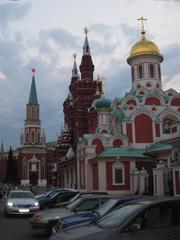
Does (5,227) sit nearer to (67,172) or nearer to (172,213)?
(172,213)

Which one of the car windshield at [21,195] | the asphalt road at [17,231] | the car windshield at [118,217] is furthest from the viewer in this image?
the car windshield at [21,195]

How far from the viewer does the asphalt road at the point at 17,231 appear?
36.8 ft

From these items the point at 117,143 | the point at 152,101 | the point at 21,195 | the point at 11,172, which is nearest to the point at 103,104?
the point at 152,101

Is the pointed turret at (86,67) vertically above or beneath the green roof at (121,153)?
above

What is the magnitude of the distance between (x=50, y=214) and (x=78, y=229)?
16.0ft

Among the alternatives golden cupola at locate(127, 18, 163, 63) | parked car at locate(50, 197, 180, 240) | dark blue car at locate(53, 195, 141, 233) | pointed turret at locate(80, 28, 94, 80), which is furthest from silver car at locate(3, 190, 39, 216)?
pointed turret at locate(80, 28, 94, 80)

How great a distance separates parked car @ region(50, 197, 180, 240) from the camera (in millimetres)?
5922

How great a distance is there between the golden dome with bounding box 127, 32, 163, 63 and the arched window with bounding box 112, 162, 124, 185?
14.0 metres

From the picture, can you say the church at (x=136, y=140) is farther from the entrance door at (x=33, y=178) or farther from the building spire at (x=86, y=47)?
the entrance door at (x=33, y=178)

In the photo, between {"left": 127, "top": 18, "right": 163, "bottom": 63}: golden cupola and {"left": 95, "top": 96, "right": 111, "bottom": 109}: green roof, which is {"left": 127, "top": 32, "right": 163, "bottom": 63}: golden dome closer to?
{"left": 127, "top": 18, "right": 163, "bottom": 63}: golden cupola

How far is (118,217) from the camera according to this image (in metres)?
6.50

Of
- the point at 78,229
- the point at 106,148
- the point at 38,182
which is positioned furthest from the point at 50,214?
the point at 38,182

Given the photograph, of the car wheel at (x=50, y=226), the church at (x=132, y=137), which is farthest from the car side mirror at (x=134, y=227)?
the church at (x=132, y=137)

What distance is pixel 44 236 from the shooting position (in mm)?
11398
